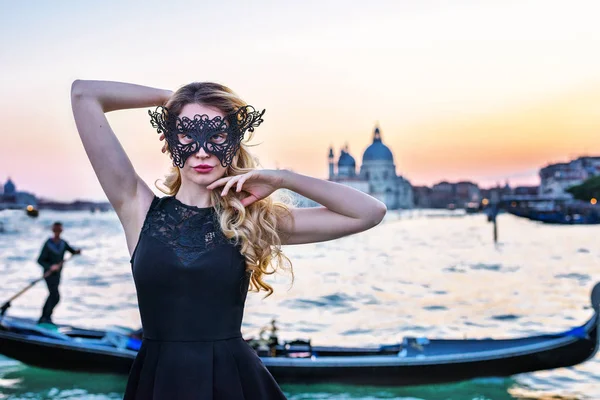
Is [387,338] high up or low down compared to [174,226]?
down

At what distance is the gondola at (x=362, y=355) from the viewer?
24.3ft

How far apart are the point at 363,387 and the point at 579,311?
11.6 meters

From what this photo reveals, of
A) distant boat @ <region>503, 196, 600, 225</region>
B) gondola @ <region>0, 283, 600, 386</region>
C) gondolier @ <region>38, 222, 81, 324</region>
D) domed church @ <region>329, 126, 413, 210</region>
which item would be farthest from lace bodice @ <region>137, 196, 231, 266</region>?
domed church @ <region>329, 126, 413, 210</region>

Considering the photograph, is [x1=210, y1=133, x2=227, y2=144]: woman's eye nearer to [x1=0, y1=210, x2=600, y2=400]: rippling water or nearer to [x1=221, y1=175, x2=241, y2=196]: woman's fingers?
[x1=221, y1=175, x2=241, y2=196]: woman's fingers

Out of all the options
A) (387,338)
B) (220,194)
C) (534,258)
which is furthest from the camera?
(534,258)

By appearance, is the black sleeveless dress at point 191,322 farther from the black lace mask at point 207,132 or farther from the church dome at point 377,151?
the church dome at point 377,151

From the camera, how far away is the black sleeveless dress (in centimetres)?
160

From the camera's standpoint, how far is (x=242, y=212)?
1.71 m

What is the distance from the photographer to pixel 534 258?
113 ft

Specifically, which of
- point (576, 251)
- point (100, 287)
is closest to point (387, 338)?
point (100, 287)

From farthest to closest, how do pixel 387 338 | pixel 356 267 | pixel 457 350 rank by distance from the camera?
pixel 356 267 → pixel 387 338 → pixel 457 350

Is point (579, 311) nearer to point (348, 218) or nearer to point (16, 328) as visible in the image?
point (16, 328)

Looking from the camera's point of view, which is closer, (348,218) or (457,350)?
(348,218)

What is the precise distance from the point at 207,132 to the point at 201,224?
20 centimetres
